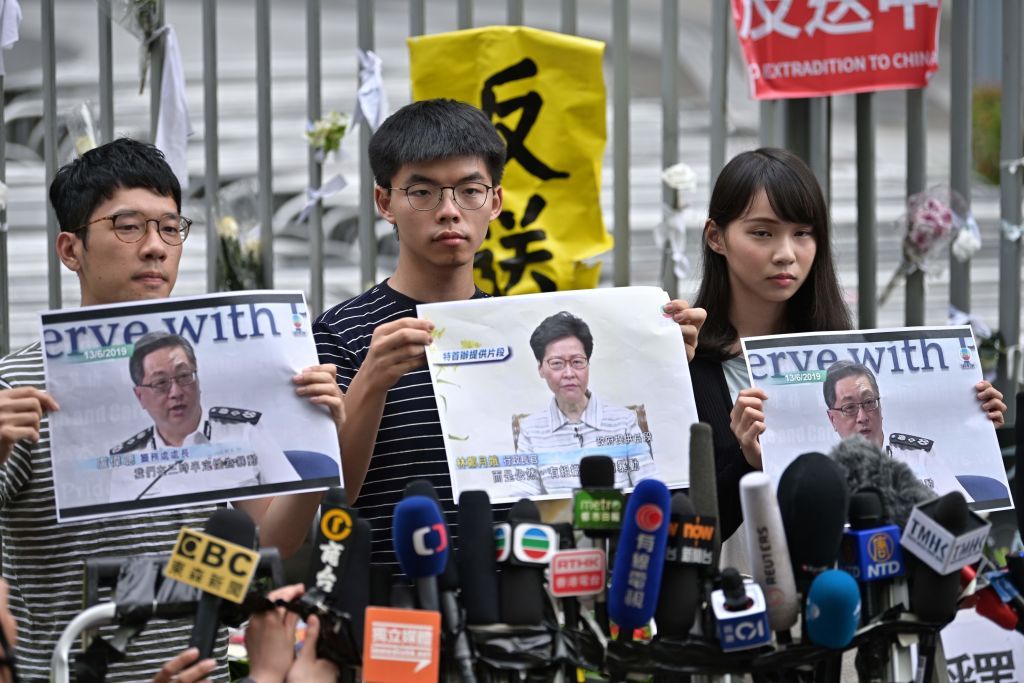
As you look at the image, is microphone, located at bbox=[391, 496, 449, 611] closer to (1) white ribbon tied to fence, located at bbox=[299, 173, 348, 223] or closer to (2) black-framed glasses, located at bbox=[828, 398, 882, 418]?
(2) black-framed glasses, located at bbox=[828, 398, 882, 418]

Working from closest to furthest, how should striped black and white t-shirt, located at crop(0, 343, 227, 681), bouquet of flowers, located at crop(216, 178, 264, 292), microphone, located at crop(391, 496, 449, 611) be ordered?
microphone, located at crop(391, 496, 449, 611)
striped black and white t-shirt, located at crop(0, 343, 227, 681)
bouquet of flowers, located at crop(216, 178, 264, 292)

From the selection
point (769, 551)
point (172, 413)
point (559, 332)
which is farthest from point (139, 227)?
point (769, 551)

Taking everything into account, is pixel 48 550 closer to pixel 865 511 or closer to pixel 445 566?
pixel 445 566

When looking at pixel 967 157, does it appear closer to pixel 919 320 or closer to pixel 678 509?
pixel 919 320

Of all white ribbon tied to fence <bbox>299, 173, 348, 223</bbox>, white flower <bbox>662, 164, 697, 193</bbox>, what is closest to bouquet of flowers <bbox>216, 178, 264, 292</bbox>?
white ribbon tied to fence <bbox>299, 173, 348, 223</bbox>

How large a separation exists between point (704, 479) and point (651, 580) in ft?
0.65

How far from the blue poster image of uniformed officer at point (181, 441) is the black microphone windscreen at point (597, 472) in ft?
2.04

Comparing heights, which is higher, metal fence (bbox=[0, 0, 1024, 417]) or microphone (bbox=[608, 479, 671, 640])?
metal fence (bbox=[0, 0, 1024, 417])

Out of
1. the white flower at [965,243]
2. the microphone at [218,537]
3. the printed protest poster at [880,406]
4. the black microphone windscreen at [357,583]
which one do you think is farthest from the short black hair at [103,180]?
the white flower at [965,243]

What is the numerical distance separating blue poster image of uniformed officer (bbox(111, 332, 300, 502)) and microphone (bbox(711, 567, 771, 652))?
88 cm

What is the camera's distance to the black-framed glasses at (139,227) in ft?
8.89

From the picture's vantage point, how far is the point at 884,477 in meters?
2.21

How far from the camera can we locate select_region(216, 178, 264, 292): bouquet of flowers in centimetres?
511

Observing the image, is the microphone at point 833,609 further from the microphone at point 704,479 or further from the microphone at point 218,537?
the microphone at point 218,537
